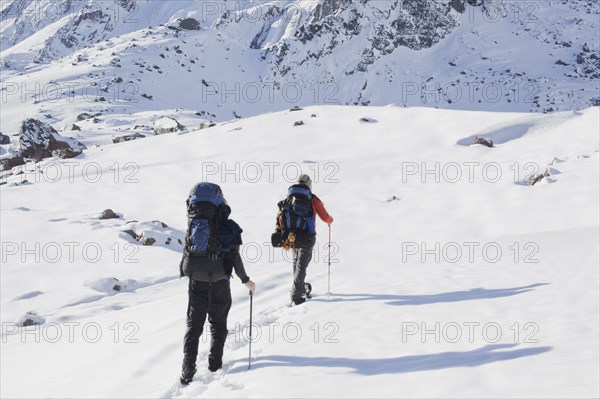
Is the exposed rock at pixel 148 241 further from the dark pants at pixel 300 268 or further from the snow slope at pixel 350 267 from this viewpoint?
the dark pants at pixel 300 268

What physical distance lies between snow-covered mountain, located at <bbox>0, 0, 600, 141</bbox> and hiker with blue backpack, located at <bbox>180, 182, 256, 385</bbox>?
79504mm

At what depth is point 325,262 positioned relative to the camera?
12.4 metres

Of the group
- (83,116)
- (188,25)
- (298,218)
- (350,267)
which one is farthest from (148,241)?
(188,25)

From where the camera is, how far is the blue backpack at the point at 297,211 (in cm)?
796

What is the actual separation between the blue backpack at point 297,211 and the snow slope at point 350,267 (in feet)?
4.00

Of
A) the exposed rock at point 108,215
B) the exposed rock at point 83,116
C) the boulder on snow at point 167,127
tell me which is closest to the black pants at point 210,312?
the exposed rock at point 108,215

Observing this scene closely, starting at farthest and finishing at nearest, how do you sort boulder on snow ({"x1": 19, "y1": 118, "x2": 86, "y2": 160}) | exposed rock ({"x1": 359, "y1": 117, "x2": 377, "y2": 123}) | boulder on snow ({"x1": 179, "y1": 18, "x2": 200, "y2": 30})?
boulder on snow ({"x1": 179, "y1": 18, "x2": 200, "y2": 30})
boulder on snow ({"x1": 19, "y1": 118, "x2": 86, "y2": 160})
exposed rock ({"x1": 359, "y1": 117, "x2": 377, "y2": 123})

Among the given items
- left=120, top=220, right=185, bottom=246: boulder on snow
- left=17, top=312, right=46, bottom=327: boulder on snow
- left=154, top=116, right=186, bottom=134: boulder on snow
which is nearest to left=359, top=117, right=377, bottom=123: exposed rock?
left=120, top=220, right=185, bottom=246: boulder on snow

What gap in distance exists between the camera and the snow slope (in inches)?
217

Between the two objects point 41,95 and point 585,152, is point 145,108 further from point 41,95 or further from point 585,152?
point 585,152

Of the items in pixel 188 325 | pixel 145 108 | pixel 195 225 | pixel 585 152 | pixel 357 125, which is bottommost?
pixel 188 325

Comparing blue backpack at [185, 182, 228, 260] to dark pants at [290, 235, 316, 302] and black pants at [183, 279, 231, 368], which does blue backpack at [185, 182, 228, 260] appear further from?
dark pants at [290, 235, 316, 302]

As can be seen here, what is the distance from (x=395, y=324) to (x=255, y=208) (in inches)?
496

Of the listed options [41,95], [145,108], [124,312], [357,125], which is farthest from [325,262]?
[41,95]
